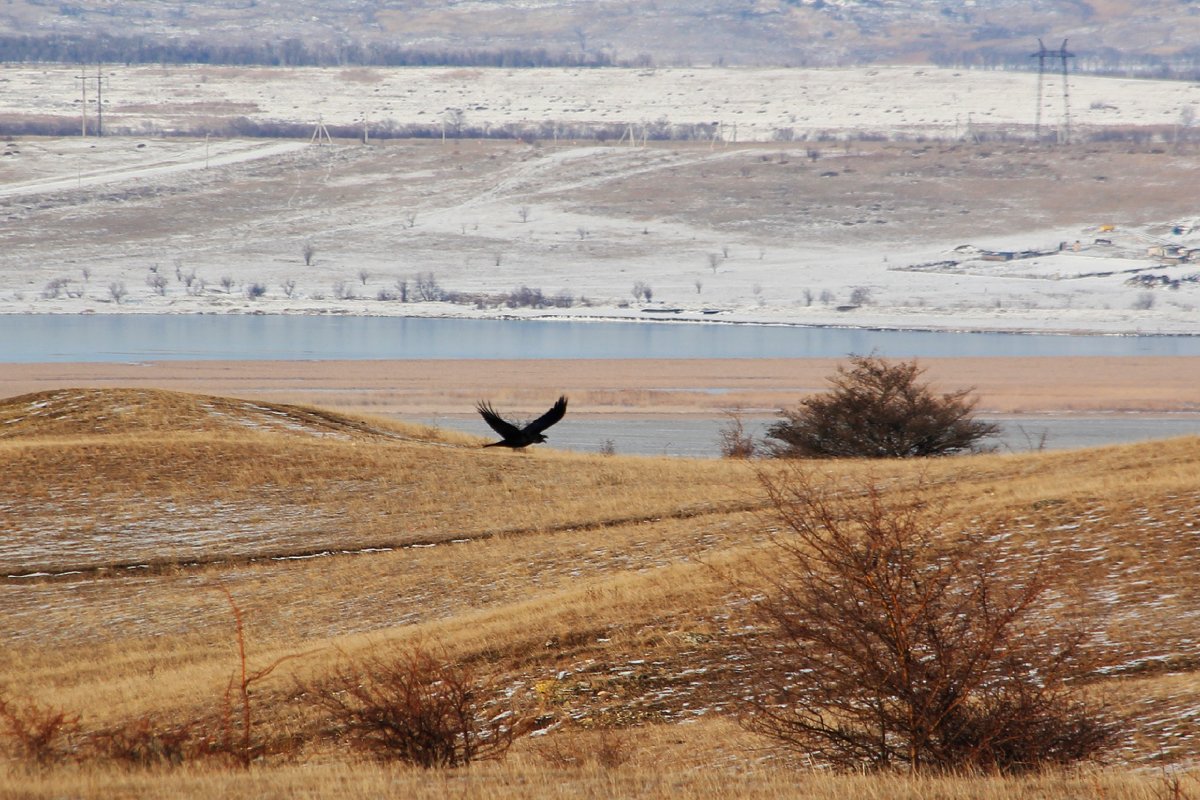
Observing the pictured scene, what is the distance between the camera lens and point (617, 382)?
84.9m

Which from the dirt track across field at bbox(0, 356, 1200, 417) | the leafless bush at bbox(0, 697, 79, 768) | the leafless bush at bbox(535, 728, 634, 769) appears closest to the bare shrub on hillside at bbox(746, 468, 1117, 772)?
the leafless bush at bbox(535, 728, 634, 769)

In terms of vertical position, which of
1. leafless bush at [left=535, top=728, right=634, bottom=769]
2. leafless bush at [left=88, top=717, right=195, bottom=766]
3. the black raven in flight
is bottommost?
leafless bush at [left=88, top=717, right=195, bottom=766]

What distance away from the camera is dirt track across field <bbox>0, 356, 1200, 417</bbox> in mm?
74812

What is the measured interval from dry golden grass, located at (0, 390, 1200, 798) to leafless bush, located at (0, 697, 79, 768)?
35.0 inches

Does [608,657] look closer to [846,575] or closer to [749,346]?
[846,575]

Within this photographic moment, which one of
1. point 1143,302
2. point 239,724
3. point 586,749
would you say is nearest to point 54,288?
point 1143,302

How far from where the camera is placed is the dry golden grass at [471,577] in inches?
487

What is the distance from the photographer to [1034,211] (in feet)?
587

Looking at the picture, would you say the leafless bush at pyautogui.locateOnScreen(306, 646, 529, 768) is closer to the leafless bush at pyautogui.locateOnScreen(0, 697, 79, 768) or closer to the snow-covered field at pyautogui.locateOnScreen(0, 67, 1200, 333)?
the leafless bush at pyautogui.locateOnScreen(0, 697, 79, 768)

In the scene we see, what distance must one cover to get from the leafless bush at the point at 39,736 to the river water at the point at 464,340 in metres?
80.3

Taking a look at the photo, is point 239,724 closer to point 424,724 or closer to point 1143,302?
point 424,724

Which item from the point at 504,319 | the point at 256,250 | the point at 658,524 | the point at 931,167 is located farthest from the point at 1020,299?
the point at 658,524

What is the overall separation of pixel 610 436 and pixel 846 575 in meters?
50.4

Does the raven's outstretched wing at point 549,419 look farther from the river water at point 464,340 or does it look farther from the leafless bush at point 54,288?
the leafless bush at point 54,288
